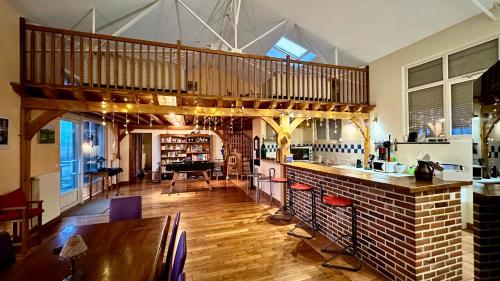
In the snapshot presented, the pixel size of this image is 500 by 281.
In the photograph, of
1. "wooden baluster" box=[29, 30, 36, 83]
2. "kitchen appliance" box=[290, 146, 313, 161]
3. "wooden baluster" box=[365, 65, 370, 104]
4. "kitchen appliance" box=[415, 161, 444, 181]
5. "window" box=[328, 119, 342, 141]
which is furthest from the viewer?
"kitchen appliance" box=[290, 146, 313, 161]

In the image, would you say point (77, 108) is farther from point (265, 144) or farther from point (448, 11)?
point (448, 11)

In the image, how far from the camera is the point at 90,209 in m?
4.91

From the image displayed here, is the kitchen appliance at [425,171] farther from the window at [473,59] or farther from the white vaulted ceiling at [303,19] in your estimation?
the white vaulted ceiling at [303,19]

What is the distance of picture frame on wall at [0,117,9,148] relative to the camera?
9.96ft

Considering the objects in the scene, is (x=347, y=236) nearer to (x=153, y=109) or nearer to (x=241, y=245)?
(x=241, y=245)

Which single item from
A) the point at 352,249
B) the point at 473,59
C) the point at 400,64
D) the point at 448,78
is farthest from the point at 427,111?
the point at 352,249

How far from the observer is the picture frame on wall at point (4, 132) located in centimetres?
304

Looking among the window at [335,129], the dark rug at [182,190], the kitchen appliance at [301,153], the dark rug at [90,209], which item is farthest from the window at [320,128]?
the dark rug at [90,209]

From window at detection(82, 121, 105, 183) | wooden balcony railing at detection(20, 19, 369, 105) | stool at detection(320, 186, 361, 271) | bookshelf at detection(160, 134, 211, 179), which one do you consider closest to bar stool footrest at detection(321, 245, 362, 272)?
stool at detection(320, 186, 361, 271)

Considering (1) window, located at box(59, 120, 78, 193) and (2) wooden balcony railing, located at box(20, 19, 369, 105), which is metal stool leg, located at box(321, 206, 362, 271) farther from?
(1) window, located at box(59, 120, 78, 193)

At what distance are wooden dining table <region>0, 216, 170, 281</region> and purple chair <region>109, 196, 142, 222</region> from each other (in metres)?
0.43

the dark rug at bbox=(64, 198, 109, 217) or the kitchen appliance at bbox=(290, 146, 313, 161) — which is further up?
the kitchen appliance at bbox=(290, 146, 313, 161)

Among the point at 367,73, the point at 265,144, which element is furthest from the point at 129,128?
the point at 367,73

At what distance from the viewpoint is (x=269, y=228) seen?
144 inches
